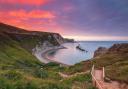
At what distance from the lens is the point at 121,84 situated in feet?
124

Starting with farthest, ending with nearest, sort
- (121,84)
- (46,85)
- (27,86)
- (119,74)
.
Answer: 1. (119,74)
2. (121,84)
3. (46,85)
4. (27,86)

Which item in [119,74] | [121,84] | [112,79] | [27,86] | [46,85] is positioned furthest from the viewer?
[119,74]

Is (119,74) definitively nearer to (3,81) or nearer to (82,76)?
(82,76)

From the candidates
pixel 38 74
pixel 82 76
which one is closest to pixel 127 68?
pixel 82 76

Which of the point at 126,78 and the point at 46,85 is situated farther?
the point at 126,78

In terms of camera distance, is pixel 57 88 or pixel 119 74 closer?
pixel 57 88

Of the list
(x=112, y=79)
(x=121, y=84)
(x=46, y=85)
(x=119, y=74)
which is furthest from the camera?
(x=119, y=74)

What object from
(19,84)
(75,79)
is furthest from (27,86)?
(75,79)

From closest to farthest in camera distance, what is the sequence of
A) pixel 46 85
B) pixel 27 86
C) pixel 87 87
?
pixel 27 86 < pixel 46 85 < pixel 87 87

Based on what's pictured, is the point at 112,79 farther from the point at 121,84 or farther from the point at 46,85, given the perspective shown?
the point at 46,85

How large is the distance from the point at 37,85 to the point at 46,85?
1297 mm

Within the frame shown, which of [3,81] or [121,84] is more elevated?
[3,81]

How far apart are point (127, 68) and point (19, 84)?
25657 millimetres

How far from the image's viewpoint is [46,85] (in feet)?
91.1
